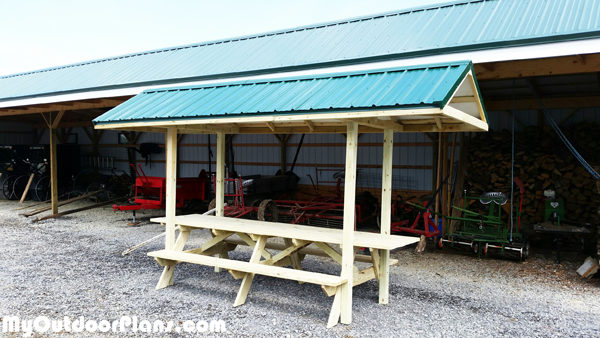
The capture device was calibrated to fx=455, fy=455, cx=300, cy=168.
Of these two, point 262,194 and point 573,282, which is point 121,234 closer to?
point 262,194

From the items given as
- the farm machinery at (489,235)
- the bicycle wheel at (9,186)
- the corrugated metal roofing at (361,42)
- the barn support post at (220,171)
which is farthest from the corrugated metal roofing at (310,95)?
the bicycle wheel at (9,186)

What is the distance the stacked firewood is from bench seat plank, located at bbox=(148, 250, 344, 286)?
5.51 m

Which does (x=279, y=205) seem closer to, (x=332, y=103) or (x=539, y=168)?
(x=539, y=168)

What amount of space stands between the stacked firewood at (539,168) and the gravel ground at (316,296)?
1.41m

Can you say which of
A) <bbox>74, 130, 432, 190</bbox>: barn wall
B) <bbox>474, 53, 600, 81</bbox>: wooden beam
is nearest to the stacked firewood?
<bbox>74, 130, 432, 190</bbox>: barn wall

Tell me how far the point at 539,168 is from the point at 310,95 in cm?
571

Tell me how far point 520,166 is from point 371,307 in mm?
5141

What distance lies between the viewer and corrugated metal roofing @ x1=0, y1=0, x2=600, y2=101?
5.54 metres

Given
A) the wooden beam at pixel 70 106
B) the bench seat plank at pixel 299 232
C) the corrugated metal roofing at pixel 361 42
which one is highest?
the corrugated metal roofing at pixel 361 42

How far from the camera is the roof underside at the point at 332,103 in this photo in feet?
12.0

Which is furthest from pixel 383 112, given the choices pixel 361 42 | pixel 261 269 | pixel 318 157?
pixel 318 157

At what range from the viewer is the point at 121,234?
859 centimetres

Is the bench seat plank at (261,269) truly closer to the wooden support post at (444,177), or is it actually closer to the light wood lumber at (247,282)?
the light wood lumber at (247,282)

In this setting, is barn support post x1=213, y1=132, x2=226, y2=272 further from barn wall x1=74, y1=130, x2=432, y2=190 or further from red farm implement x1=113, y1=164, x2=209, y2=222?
barn wall x1=74, y1=130, x2=432, y2=190
